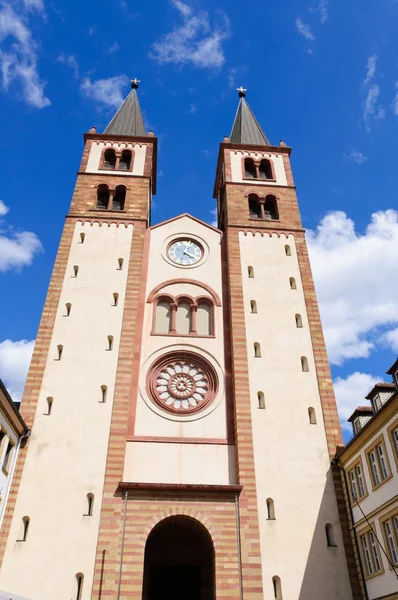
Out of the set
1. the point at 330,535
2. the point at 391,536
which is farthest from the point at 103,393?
the point at 391,536

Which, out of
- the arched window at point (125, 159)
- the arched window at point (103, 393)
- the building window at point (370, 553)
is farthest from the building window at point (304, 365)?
the arched window at point (125, 159)

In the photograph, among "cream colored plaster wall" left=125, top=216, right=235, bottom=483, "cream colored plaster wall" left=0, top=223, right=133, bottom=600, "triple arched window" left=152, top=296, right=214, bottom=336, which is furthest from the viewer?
"triple arched window" left=152, top=296, right=214, bottom=336

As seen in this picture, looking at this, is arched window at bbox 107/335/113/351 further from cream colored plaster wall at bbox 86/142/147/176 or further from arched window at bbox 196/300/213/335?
cream colored plaster wall at bbox 86/142/147/176

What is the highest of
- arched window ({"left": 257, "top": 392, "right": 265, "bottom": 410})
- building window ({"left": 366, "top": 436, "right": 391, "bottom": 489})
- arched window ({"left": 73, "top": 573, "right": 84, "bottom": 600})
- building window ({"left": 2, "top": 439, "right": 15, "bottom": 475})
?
arched window ({"left": 257, "top": 392, "right": 265, "bottom": 410})

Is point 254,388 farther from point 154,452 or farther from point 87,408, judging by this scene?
point 87,408

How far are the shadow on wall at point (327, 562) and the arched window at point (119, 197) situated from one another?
2094 centimetres

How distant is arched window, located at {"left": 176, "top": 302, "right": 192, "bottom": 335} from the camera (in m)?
28.4

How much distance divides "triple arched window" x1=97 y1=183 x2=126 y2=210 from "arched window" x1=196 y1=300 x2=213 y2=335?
9.06m

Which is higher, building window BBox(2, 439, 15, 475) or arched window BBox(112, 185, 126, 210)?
arched window BBox(112, 185, 126, 210)

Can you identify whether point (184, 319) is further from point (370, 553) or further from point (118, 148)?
point (118, 148)

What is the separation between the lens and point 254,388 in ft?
84.5

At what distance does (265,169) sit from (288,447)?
68.6 feet

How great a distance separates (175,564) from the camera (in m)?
25.4

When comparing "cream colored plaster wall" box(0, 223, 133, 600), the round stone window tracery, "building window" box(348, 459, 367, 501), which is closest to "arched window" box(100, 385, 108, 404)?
"cream colored plaster wall" box(0, 223, 133, 600)
